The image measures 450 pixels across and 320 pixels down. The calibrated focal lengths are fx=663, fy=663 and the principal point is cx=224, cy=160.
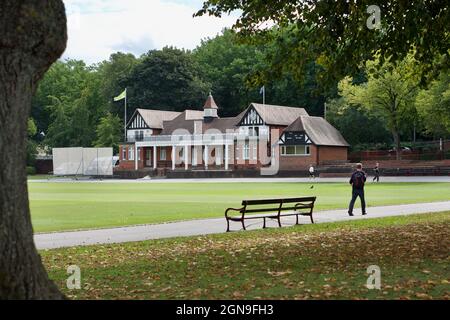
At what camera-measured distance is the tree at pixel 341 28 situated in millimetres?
15266

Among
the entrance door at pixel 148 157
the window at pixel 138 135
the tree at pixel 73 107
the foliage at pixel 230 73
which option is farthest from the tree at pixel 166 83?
the entrance door at pixel 148 157

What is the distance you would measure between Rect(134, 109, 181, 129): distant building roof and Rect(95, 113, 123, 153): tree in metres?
6.05

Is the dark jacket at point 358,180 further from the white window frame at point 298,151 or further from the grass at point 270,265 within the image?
the white window frame at point 298,151

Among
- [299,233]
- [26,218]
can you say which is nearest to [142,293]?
[26,218]

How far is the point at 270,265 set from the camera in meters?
11.4

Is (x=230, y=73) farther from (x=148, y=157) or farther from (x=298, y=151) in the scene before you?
(x=298, y=151)

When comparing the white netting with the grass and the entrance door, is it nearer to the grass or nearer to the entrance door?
the entrance door

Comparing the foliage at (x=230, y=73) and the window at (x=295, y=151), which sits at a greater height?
the foliage at (x=230, y=73)

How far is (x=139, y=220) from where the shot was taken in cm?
2378

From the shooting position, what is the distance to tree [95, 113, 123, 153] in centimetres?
10475

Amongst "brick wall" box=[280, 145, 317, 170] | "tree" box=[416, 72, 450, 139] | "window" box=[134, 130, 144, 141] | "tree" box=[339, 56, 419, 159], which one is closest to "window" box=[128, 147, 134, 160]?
"window" box=[134, 130, 144, 141]

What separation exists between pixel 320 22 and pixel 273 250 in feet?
19.1

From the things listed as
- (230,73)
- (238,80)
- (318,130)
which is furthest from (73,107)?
(318,130)
